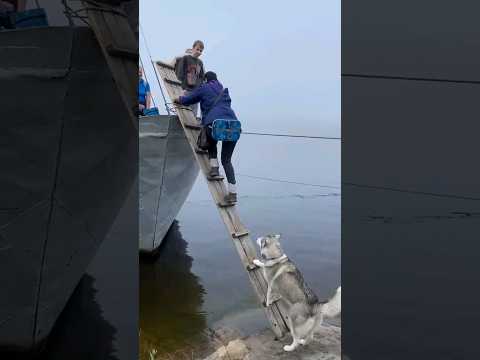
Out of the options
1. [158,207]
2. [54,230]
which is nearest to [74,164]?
[54,230]

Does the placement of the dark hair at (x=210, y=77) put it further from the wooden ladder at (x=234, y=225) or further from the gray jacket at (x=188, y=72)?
the wooden ladder at (x=234, y=225)

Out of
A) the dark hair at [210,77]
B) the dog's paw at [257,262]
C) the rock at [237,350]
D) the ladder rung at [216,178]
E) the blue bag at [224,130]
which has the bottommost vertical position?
the rock at [237,350]

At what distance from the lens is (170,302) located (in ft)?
14.4

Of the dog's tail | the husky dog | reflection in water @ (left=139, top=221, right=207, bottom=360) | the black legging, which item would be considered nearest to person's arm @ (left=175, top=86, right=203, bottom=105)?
the black legging

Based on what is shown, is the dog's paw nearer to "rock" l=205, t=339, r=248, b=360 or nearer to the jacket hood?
"rock" l=205, t=339, r=248, b=360

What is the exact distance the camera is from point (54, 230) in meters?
2.23

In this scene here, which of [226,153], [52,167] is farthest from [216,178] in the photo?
[52,167]

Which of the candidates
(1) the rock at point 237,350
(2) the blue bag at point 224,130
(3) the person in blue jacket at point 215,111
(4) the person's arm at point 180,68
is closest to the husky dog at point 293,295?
(1) the rock at point 237,350

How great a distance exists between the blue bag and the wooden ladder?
387 millimetres

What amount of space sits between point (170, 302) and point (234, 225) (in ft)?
6.34

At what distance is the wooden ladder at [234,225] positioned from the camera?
266 centimetres

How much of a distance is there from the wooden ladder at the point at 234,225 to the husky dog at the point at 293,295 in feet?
0.20

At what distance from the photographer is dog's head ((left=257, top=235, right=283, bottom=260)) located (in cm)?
271

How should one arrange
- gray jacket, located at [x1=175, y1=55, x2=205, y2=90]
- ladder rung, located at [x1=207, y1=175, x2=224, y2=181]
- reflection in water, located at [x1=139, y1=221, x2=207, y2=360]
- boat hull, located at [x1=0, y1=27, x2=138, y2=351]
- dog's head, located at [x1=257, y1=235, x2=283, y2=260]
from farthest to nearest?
reflection in water, located at [x1=139, y1=221, x2=207, y2=360], gray jacket, located at [x1=175, y1=55, x2=205, y2=90], ladder rung, located at [x1=207, y1=175, x2=224, y2=181], dog's head, located at [x1=257, y1=235, x2=283, y2=260], boat hull, located at [x1=0, y1=27, x2=138, y2=351]
